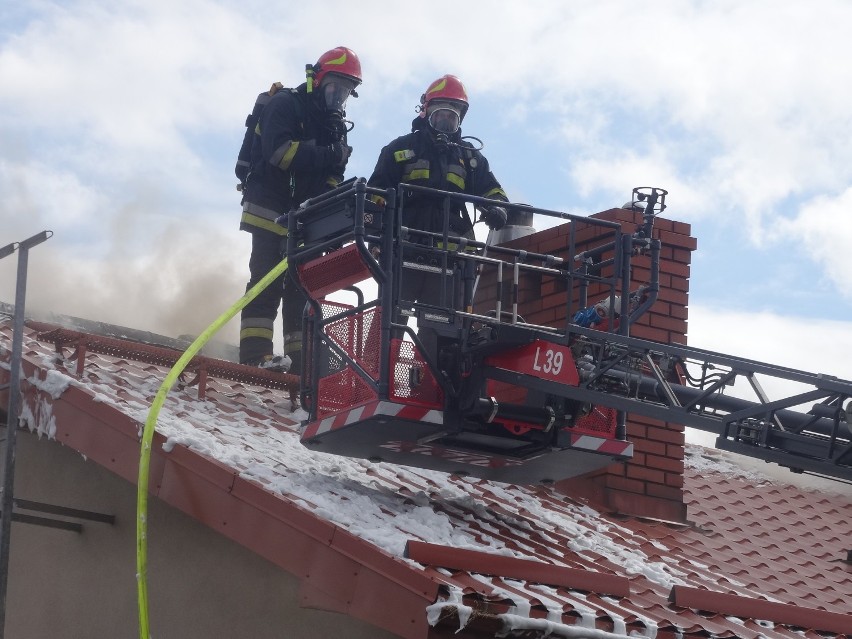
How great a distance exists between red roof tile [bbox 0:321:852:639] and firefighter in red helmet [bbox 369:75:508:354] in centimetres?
171

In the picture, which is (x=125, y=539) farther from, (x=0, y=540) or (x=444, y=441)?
(x=444, y=441)

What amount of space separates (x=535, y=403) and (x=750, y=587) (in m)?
1.76

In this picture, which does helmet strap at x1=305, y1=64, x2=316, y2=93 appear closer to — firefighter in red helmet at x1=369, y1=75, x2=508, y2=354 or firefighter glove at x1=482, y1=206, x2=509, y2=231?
firefighter in red helmet at x1=369, y1=75, x2=508, y2=354

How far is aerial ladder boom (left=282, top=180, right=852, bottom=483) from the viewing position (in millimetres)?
6836

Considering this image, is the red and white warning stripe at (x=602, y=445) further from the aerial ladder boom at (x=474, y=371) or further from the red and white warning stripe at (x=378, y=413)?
the red and white warning stripe at (x=378, y=413)

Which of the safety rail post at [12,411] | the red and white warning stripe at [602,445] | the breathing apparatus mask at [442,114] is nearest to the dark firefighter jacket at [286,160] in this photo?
the breathing apparatus mask at [442,114]

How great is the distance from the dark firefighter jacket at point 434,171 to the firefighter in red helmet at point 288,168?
468 mm

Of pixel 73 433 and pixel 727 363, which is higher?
pixel 727 363

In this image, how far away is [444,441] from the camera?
7832 millimetres

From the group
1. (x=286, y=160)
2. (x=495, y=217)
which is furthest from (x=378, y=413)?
(x=286, y=160)

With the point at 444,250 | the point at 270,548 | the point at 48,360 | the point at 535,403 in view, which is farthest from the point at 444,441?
the point at 48,360

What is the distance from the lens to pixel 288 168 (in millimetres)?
9938

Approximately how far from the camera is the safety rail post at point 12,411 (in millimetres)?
6863

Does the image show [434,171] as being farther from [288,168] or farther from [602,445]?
[602,445]
